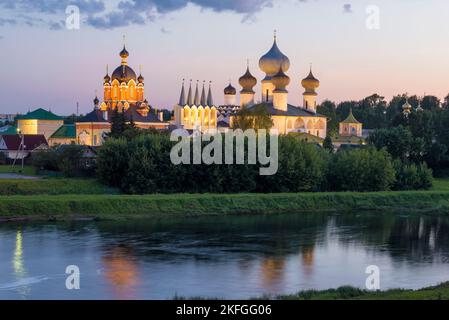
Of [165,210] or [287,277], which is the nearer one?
[287,277]

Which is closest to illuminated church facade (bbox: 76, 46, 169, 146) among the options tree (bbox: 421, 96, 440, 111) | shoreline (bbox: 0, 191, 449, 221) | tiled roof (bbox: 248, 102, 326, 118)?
tiled roof (bbox: 248, 102, 326, 118)

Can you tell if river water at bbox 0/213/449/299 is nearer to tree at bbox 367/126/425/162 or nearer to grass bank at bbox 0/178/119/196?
grass bank at bbox 0/178/119/196

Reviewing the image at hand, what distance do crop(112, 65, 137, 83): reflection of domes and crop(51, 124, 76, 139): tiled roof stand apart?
14.3ft

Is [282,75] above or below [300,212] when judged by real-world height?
above

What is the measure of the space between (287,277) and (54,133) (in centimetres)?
3360

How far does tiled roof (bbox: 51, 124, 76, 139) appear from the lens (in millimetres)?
45500

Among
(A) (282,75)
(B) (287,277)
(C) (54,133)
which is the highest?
(A) (282,75)

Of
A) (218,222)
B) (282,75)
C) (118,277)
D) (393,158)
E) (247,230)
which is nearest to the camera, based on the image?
(118,277)

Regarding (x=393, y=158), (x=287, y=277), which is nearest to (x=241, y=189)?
(x=393, y=158)

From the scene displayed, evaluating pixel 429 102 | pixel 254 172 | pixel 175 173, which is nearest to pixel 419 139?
pixel 254 172

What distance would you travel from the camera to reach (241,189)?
1112 inches

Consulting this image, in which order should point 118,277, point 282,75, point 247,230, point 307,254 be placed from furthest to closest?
point 282,75
point 247,230
point 307,254
point 118,277

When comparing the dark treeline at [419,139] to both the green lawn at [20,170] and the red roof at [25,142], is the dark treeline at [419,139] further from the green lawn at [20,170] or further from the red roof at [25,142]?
the red roof at [25,142]
